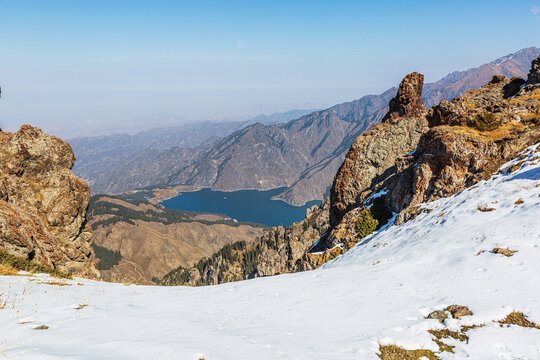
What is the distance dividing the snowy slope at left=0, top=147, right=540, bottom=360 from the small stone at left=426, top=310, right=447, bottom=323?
14.1 inches

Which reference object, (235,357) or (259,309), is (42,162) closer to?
(259,309)

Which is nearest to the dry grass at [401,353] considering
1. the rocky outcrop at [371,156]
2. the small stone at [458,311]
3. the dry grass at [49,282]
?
the small stone at [458,311]

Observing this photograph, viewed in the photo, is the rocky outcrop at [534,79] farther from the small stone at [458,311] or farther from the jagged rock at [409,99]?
the small stone at [458,311]

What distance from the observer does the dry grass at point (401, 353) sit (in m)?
11.9

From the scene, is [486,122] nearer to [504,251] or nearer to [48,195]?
[504,251]

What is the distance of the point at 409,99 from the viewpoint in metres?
76.1

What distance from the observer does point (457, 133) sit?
37406mm

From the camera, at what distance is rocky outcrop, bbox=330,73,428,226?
63719 mm

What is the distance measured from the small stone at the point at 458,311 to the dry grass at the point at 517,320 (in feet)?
4.35

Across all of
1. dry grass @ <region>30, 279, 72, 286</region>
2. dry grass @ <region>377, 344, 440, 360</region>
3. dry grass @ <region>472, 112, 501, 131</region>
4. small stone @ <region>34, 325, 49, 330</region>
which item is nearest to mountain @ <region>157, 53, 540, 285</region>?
dry grass @ <region>472, 112, 501, 131</region>

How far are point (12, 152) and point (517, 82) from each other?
81.5m

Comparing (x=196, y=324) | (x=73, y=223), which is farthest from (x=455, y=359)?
(x=73, y=223)

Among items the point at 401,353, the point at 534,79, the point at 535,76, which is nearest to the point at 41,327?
the point at 401,353

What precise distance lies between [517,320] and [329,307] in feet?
29.2
